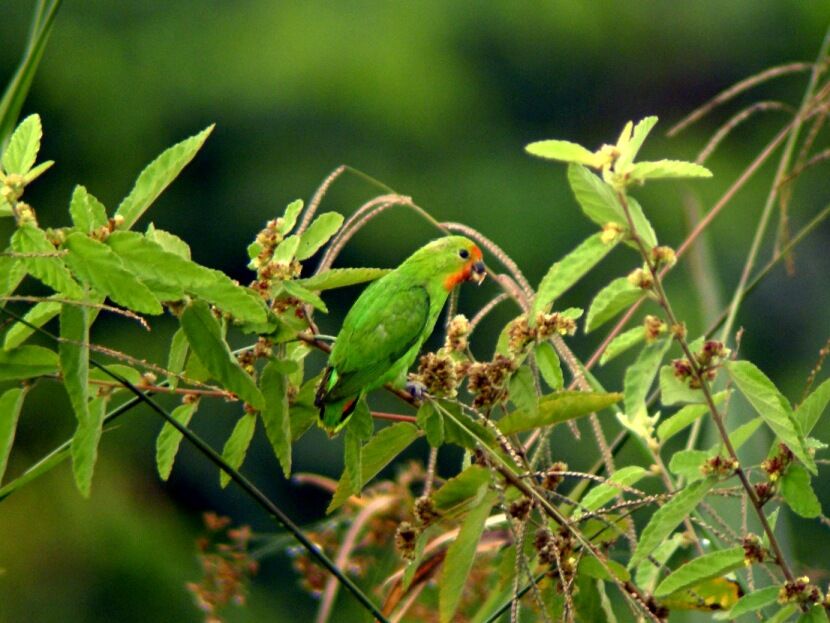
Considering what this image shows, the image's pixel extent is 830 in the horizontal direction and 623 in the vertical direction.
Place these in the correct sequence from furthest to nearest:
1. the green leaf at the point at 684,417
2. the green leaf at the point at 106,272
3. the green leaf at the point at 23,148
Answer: the green leaf at the point at 684,417, the green leaf at the point at 23,148, the green leaf at the point at 106,272

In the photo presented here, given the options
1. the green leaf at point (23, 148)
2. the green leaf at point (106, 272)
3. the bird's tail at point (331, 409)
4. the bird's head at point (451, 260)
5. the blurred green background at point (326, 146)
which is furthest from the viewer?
the blurred green background at point (326, 146)

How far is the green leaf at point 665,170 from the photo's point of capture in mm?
1085

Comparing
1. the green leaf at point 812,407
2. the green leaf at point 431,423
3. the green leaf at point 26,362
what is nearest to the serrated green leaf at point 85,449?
the green leaf at point 26,362

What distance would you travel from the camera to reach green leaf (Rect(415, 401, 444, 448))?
1300 millimetres

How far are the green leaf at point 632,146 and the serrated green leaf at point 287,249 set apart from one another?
0.33m

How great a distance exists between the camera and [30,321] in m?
1.19

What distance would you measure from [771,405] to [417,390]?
0.48 m

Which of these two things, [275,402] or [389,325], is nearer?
[275,402]

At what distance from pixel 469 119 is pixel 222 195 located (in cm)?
281

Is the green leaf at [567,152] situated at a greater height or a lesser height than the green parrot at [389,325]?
greater

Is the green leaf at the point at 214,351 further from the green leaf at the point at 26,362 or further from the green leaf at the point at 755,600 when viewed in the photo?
the green leaf at the point at 755,600

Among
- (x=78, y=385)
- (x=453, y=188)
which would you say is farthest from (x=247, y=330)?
(x=453, y=188)

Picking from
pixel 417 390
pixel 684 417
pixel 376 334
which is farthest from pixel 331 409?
pixel 684 417

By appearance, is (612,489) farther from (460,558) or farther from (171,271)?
(171,271)
